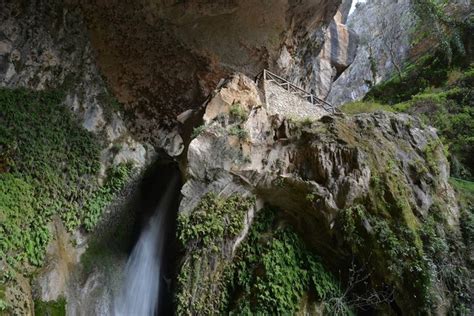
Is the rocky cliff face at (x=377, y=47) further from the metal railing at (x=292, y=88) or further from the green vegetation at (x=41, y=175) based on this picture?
the green vegetation at (x=41, y=175)

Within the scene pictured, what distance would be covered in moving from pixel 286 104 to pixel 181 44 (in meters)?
4.13

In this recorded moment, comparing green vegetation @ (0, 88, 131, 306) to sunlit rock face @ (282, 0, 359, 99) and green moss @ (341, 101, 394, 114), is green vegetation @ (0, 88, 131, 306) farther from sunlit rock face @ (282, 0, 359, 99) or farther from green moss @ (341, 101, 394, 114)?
sunlit rock face @ (282, 0, 359, 99)

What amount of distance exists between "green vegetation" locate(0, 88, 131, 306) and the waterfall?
55.4 inches

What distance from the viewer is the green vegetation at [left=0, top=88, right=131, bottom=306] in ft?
23.6

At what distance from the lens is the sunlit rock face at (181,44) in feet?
36.9

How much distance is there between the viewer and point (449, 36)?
17.1 metres

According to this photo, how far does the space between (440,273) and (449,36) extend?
14.5 m

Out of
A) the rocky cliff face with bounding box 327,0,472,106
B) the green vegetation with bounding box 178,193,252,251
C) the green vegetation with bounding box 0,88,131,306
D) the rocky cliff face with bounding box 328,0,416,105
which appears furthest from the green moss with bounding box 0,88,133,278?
the rocky cliff face with bounding box 328,0,416,105

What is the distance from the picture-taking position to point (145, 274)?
8.97 meters

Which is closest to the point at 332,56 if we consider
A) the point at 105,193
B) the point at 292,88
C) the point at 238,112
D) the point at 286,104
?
the point at 292,88

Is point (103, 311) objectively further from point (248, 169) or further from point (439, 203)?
point (439, 203)

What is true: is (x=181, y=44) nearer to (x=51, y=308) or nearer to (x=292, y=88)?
(x=292, y=88)

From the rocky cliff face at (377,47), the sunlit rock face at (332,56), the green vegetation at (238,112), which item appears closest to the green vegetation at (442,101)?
the sunlit rock face at (332,56)

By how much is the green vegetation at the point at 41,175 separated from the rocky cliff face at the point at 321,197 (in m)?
2.90
